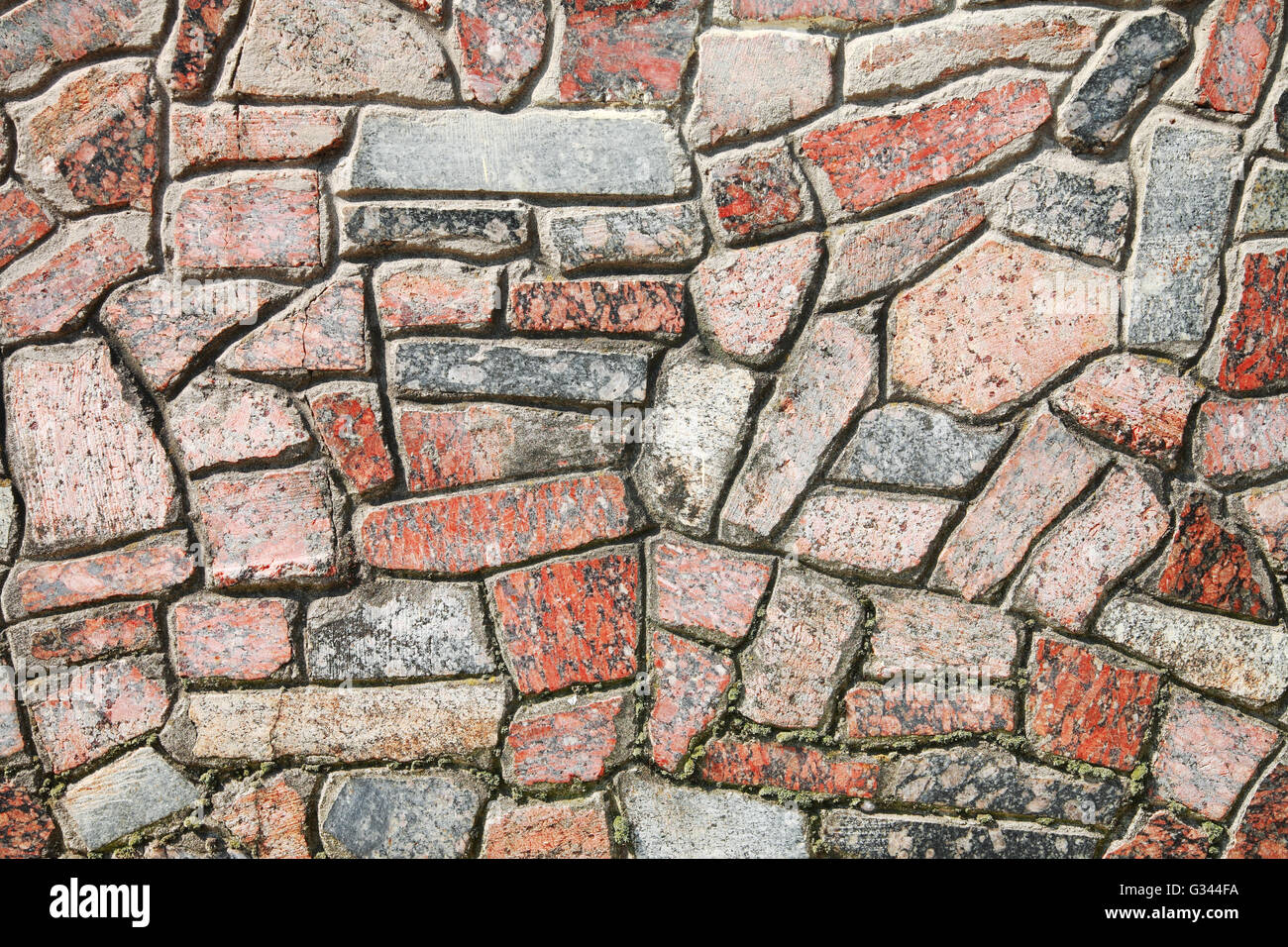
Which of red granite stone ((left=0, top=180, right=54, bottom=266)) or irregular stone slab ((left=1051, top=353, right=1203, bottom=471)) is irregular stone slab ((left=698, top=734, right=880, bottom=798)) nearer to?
irregular stone slab ((left=1051, top=353, right=1203, bottom=471))

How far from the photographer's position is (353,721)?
4.72ft

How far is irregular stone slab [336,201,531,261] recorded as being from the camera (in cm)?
140

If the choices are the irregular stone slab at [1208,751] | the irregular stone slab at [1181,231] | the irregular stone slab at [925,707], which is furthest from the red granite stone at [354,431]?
the irregular stone slab at [1208,751]

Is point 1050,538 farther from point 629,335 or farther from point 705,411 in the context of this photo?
point 629,335

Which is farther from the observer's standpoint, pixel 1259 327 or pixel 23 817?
pixel 23 817

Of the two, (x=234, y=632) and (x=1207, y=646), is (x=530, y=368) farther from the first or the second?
(x=1207, y=646)

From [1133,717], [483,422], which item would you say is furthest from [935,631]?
[483,422]

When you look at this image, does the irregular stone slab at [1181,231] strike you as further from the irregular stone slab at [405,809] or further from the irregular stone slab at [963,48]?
the irregular stone slab at [405,809]

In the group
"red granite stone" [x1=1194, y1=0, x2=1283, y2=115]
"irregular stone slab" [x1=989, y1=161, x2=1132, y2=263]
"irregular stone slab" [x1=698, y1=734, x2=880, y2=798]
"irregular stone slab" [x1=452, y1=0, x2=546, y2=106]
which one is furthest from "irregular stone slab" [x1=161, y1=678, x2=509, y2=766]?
"red granite stone" [x1=1194, y1=0, x2=1283, y2=115]

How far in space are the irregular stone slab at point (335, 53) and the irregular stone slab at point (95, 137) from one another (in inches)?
6.3

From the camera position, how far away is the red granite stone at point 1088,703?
1.37 m

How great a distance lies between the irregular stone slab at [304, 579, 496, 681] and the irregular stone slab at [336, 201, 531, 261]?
22.2 inches

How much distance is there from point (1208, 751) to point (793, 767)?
0.66 m

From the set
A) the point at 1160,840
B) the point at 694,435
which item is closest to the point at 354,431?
the point at 694,435
